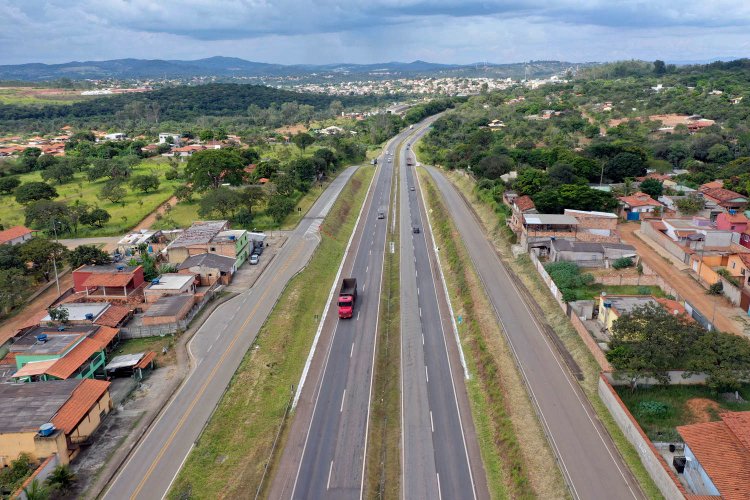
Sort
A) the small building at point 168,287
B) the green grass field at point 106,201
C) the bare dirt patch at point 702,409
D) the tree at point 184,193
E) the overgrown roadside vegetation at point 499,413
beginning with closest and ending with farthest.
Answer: the overgrown roadside vegetation at point 499,413 < the bare dirt patch at point 702,409 < the small building at point 168,287 < the green grass field at point 106,201 < the tree at point 184,193

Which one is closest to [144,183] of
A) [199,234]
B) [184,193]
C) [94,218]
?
[184,193]

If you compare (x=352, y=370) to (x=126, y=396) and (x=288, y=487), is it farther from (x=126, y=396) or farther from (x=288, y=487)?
(x=126, y=396)

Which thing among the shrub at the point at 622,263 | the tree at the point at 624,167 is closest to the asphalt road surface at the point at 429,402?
the shrub at the point at 622,263

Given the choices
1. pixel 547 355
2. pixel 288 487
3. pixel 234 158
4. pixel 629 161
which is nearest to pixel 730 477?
pixel 547 355

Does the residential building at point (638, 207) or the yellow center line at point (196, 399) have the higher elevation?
the residential building at point (638, 207)

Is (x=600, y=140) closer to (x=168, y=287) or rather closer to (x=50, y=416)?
(x=168, y=287)

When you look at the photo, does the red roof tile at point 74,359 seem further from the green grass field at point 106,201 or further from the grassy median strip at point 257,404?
the green grass field at point 106,201
